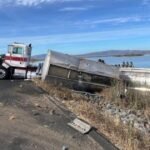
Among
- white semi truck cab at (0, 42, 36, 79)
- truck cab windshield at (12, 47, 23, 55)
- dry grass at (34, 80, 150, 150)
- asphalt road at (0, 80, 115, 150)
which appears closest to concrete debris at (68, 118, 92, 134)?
asphalt road at (0, 80, 115, 150)

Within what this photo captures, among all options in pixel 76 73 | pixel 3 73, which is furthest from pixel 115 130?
pixel 3 73

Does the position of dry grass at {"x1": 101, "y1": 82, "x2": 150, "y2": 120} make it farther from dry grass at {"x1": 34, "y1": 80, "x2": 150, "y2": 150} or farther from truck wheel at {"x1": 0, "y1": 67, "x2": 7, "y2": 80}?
truck wheel at {"x1": 0, "y1": 67, "x2": 7, "y2": 80}

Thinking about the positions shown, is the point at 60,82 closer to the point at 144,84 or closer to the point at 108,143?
the point at 144,84

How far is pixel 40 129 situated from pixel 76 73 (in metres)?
14.4

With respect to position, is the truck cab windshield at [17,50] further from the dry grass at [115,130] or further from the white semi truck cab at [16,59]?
the dry grass at [115,130]

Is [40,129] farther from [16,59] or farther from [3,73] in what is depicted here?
[16,59]

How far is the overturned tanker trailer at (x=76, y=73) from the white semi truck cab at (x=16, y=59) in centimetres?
748

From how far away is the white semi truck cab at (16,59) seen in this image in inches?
1313

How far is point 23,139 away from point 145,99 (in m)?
10.7

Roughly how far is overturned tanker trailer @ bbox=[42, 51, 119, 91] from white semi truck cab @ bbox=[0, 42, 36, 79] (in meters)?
7.48

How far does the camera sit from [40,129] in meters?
11.9

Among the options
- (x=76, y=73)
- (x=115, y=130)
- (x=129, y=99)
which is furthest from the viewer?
(x=76, y=73)

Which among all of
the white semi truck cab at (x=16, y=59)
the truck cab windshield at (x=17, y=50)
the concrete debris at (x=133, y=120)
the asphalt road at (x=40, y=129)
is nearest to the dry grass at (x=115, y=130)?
the asphalt road at (x=40, y=129)

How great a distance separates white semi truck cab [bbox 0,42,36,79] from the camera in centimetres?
3334
